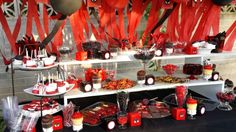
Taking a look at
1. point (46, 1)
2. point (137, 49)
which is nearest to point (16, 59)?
point (46, 1)

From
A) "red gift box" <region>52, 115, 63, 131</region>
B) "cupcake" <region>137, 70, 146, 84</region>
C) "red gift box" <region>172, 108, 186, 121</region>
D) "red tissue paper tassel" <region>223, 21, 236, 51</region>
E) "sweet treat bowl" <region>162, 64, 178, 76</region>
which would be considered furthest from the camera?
"red tissue paper tassel" <region>223, 21, 236, 51</region>

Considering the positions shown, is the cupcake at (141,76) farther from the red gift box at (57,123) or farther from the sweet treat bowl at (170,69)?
the red gift box at (57,123)

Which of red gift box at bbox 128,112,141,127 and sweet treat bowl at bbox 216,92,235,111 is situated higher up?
sweet treat bowl at bbox 216,92,235,111

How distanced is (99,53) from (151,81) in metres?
0.43

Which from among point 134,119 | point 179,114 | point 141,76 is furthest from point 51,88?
point 179,114

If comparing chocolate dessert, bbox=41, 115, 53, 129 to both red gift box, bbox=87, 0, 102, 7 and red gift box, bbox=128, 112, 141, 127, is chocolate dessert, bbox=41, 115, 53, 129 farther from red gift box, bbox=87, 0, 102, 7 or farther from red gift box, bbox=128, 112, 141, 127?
red gift box, bbox=87, 0, 102, 7

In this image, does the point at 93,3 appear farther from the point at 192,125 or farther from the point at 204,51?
the point at 192,125

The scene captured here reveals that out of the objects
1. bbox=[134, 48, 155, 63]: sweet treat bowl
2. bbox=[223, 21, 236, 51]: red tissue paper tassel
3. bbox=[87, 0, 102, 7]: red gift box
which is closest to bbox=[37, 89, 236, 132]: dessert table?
bbox=[134, 48, 155, 63]: sweet treat bowl

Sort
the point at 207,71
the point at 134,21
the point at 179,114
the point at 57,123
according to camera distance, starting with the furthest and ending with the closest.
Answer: the point at 134,21
the point at 207,71
the point at 179,114
the point at 57,123

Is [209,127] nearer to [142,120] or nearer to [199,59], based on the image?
[142,120]

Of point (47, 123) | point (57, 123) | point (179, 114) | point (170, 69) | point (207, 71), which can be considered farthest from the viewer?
point (170, 69)

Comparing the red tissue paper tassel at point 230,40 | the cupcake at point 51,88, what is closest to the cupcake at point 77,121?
the cupcake at point 51,88

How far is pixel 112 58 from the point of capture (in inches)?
76.9

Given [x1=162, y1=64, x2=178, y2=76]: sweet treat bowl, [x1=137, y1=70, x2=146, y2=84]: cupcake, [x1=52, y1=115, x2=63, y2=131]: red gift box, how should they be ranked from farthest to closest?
[x1=162, y1=64, x2=178, y2=76]: sweet treat bowl, [x1=137, y1=70, x2=146, y2=84]: cupcake, [x1=52, y1=115, x2=63, y2=131]: red gift box
